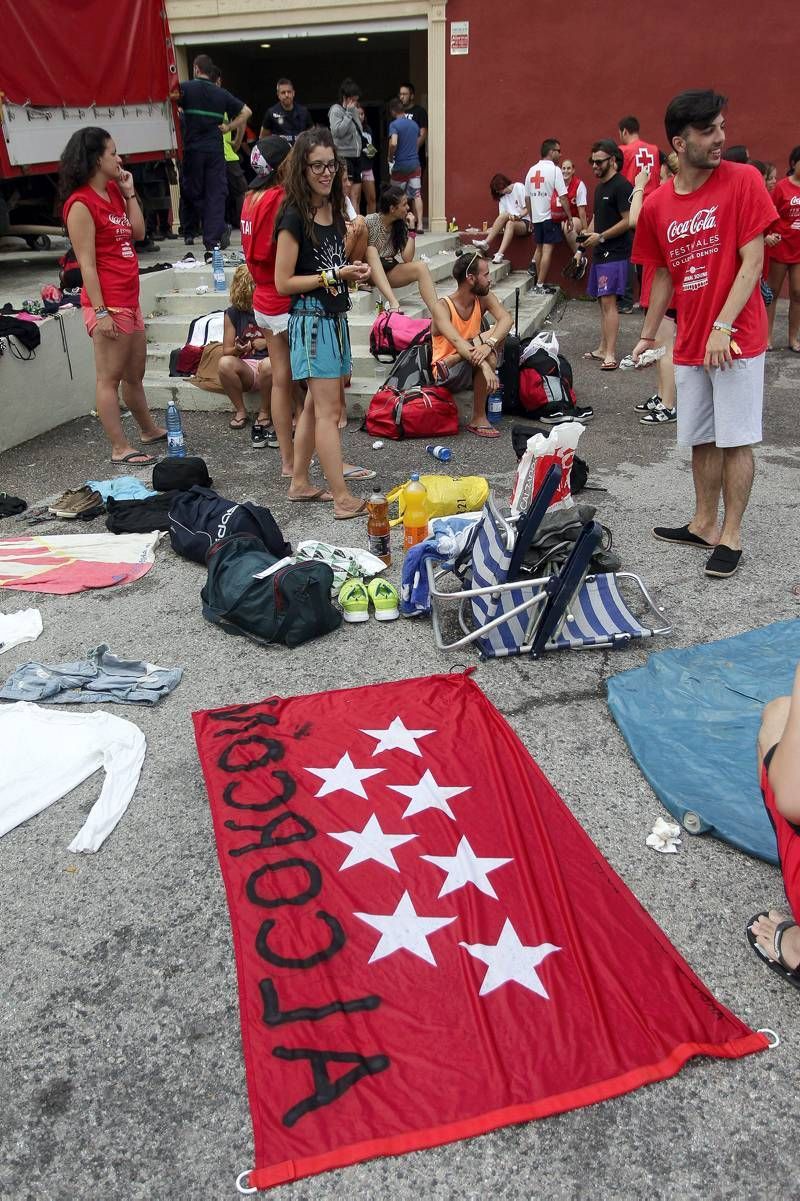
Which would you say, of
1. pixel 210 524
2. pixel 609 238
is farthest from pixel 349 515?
pixel 609 238

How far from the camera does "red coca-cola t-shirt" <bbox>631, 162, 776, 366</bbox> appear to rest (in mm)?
4031

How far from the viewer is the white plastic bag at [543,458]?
13.4 ft

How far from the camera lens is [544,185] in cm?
1162

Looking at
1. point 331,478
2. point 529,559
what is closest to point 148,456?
point 331,478

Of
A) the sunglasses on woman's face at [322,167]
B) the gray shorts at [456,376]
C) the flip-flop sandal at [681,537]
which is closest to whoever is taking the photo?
the sunglasses on woman's face at [322,167]

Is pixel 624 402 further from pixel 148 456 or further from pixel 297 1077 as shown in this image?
pixel 297 1077

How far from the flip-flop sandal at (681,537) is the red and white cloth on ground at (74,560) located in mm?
2842

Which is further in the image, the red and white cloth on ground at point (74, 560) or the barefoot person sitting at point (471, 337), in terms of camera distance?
the barefoot person sitting at point (471, 337)

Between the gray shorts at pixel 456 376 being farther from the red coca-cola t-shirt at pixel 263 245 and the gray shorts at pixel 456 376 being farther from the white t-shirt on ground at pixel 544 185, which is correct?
the white t-shirt on ground at pixel 544 185

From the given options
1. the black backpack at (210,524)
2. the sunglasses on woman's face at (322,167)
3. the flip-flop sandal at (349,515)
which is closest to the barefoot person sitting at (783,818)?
the black backpack at (210,524)

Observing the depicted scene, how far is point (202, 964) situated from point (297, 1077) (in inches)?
19.1

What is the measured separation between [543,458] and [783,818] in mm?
2306

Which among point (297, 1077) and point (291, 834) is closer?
point (297, 1077)

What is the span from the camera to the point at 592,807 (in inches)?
118
